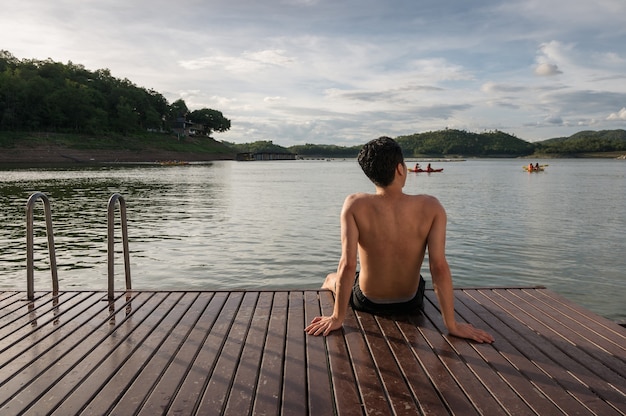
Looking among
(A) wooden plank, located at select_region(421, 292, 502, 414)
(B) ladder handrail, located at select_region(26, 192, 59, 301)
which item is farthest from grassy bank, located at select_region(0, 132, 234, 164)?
(A) wooden plank, located at select_region(421, 292, 502, 414)

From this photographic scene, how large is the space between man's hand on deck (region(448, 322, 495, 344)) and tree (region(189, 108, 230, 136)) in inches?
6084

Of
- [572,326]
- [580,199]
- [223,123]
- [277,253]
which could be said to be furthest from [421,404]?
[223,123]

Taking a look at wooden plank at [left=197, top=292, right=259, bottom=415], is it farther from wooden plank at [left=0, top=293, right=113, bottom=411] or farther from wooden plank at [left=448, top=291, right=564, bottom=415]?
wooden plank at [left=448, top=291, right=564, bottom=415]

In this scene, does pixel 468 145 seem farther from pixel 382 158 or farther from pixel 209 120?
pixel 382 158

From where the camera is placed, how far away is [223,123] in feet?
510

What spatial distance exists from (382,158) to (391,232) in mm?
664

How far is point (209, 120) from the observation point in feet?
498

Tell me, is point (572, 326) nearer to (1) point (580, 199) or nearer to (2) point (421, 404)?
(2) point (421, 404)

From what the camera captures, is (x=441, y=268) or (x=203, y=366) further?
(x=441, y=268)

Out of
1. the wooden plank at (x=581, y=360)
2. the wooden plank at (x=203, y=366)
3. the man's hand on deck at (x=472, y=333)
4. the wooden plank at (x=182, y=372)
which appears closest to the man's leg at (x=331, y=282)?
the wooden plank at (x=203, y=366)

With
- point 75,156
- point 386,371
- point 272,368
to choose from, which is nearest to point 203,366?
point 272,368

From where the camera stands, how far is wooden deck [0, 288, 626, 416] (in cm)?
300

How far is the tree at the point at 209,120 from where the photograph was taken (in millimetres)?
151250

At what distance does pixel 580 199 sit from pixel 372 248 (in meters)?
30.6
